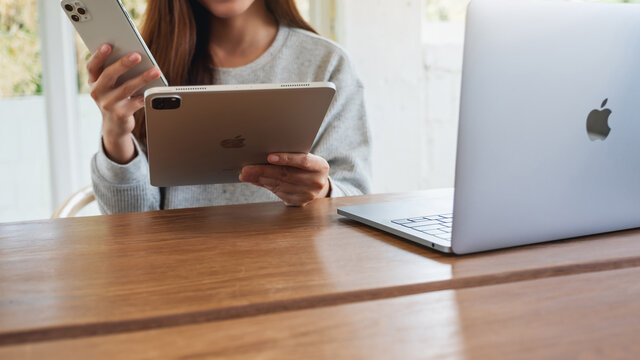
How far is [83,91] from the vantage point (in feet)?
7.20

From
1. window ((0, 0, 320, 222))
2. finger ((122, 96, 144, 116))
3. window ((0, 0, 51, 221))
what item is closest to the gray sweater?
finger ((122, 96, 144, 116))

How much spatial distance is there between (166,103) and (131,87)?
0.84ft

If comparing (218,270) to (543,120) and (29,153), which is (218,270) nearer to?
(543,120)

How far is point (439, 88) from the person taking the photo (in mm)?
2510

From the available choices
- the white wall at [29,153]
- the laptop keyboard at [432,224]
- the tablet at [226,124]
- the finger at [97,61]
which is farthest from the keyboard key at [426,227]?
the white wall at [29,153]

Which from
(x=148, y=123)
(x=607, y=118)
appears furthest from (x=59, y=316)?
(x=607, y=118)

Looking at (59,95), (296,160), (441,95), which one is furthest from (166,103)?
(441,95)

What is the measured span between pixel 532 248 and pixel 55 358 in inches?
17.8

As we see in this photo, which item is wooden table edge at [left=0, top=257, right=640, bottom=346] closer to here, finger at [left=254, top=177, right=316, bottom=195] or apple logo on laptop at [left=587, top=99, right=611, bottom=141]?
apple logo on laptop at [left=587, top=99, right=611, bottom=141]

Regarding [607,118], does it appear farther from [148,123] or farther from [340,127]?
[340,127]

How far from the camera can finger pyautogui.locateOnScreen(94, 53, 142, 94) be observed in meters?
0.85

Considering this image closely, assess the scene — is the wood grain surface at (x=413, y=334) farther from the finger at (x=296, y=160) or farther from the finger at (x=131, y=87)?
the finger at (x=131, y=87)

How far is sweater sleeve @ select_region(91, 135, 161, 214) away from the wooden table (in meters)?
0.33

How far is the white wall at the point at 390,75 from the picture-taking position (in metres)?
2.24
